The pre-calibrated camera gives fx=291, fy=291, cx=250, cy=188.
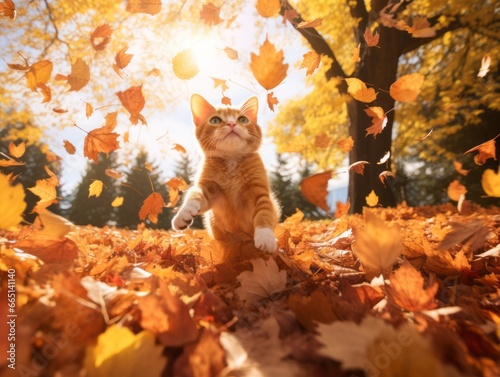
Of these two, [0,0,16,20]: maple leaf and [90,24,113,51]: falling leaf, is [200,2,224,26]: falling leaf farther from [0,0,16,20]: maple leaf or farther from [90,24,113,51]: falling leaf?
[0,0,16,20]: maple leaf

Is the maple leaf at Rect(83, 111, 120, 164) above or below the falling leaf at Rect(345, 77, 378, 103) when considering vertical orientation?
below

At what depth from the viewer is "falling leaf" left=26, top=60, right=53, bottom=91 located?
1.82 metres

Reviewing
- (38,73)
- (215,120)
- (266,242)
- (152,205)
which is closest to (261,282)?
(266,242)

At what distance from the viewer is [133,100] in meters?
1.97

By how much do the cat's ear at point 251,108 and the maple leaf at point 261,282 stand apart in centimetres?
183

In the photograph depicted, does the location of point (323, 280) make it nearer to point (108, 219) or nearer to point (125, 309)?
point (125, 309)

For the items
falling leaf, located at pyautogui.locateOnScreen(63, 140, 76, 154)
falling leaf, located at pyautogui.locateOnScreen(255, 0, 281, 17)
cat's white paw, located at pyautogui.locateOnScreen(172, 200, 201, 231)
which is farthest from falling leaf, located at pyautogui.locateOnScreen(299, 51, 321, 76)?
falling leaf, located at pyautogui.locateOnScreen(63, 140, 76, 154)

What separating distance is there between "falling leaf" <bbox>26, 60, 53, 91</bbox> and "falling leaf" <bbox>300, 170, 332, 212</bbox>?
1.80 m

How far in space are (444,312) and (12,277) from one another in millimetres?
1284

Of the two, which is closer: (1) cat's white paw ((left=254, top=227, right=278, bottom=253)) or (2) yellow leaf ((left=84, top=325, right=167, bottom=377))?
(2) yellow leaf ((left=84, top=325, right=167, bottom=377))

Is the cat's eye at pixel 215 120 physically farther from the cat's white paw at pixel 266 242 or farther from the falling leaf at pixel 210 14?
the cat's white paw at pixel 266 242

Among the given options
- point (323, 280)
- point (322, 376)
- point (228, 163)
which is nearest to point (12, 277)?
point (322, 376)

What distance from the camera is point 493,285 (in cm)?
126

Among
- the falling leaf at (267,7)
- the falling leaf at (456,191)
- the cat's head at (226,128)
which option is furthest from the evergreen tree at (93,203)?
the falling leaf at (456,191)
